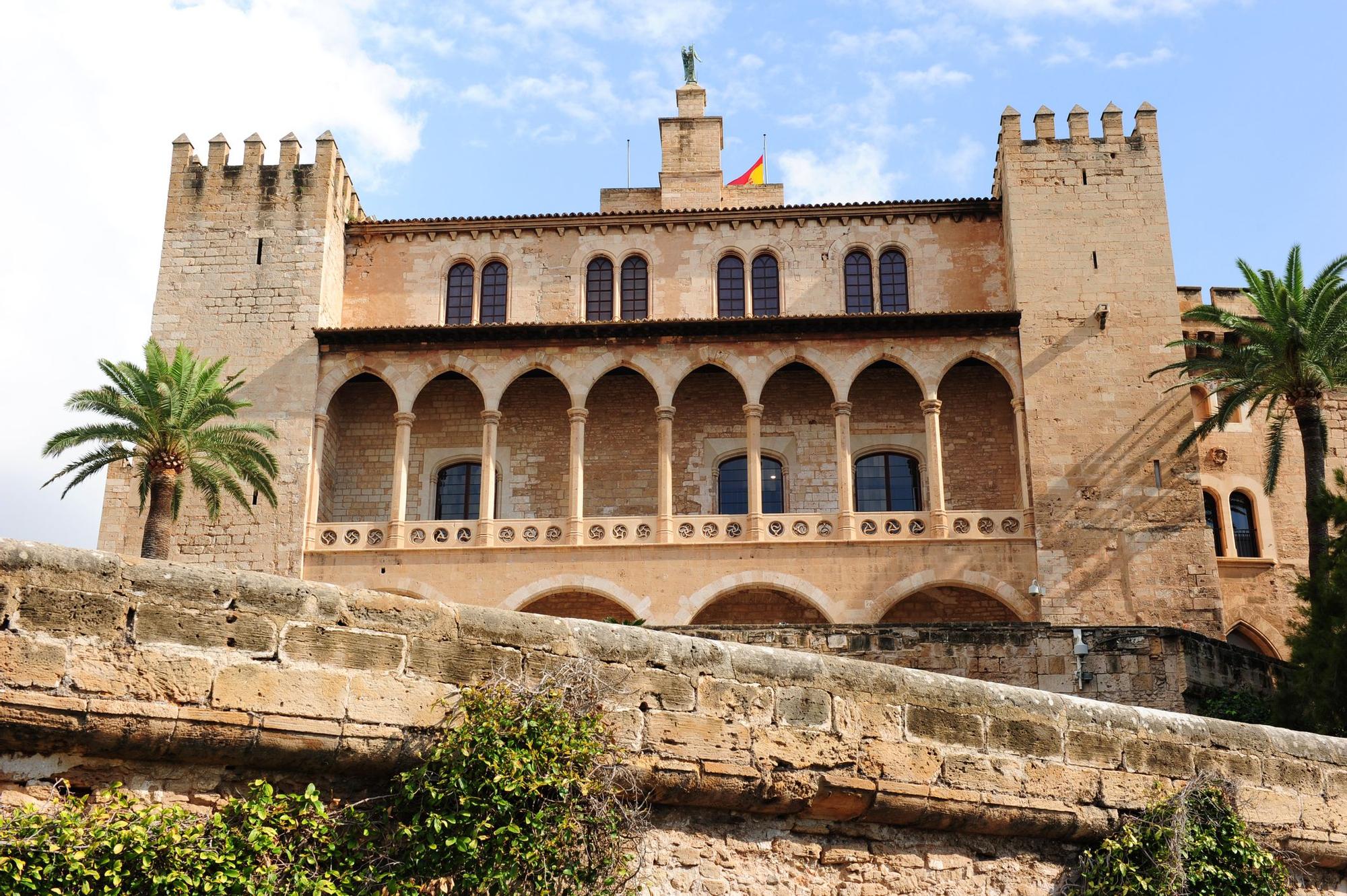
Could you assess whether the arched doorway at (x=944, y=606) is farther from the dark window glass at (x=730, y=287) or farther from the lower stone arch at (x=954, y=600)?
the dark window glass at (x=730, y=287)

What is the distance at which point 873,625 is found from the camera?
2012 cm

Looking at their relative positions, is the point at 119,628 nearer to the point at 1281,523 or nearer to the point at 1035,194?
the point at 1035,194

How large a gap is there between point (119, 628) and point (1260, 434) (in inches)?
1242

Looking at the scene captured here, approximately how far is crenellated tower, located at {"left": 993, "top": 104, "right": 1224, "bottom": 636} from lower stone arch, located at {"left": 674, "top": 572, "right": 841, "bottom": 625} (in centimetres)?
434

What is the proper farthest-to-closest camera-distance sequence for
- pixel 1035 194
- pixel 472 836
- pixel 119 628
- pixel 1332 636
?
pixel 1035 194, pixel 1332 636, pixel 472 836, pixel 119 628

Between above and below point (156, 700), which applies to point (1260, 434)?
above

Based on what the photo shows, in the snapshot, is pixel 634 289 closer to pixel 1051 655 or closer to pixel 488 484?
pixel 488 484

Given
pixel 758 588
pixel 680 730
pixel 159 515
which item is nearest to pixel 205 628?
pixel 680 730

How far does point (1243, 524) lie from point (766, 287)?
12.2m

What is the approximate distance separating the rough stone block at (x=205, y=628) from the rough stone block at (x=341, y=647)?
91 millimetres

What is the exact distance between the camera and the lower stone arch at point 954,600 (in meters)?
28.5

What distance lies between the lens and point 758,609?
29953 millimetres

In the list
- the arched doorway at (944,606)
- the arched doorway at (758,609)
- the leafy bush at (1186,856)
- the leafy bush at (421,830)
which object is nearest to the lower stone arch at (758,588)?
the arched doorway at (758,609)

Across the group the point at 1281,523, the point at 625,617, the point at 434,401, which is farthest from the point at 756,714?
the point at 1281,523
